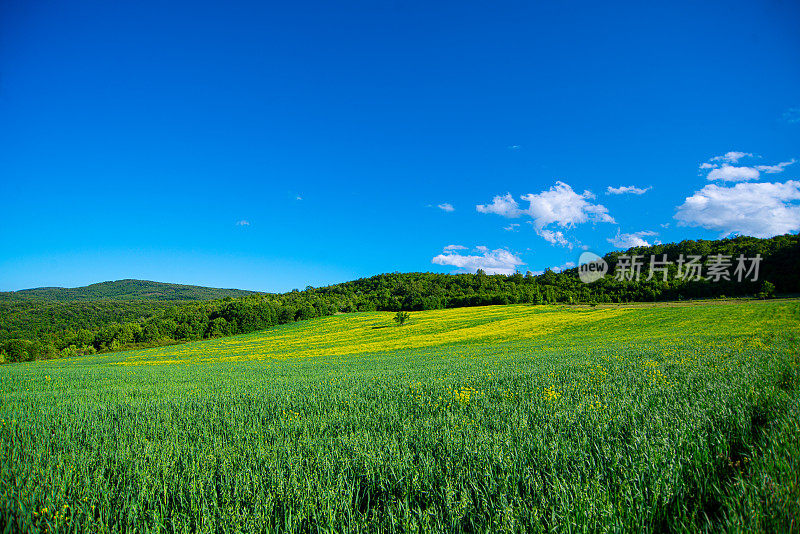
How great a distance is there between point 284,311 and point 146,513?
86.7 metres

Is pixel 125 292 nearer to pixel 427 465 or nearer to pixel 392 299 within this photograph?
pixel 392 299

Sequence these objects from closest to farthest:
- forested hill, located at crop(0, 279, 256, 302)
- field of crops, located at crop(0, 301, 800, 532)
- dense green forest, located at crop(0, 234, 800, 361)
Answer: field of crops, located at crop(0, 301, 800, 532), dense green forest, located at crop(0, 234, 800, 361), forested hill, located at crop(0, 279, 256, 302)

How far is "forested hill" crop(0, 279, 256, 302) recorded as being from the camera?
153375 millimetres

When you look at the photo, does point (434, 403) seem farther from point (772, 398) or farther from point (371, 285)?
point (371, 285)

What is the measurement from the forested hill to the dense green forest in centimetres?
5920

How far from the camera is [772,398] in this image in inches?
190

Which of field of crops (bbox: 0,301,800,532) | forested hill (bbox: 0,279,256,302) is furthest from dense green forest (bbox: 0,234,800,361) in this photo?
field of crops (bbox: 0,301,800,532)

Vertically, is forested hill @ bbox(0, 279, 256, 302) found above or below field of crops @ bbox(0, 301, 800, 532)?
above

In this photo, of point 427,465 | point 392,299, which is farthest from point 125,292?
point 427,465

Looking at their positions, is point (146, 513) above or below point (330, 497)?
below

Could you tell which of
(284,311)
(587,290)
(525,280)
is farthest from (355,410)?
(525,280)

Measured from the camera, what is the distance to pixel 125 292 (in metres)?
183

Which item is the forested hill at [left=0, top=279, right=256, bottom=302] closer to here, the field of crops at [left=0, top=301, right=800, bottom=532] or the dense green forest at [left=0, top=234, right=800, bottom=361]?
the dense green forest at [left=0, top=234, right=800, bottom=361]

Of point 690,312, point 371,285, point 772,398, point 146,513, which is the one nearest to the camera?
point 146,513
